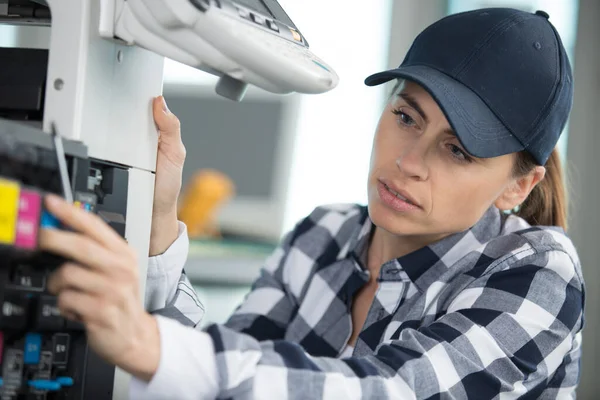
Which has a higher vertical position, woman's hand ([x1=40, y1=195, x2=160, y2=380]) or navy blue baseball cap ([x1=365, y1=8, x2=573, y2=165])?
navy blue baseball cap ([x1=365, y1=8, x2=573, y2=165])

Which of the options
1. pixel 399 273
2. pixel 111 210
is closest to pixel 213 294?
pixel 399 273

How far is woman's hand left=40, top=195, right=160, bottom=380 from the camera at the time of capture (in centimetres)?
56

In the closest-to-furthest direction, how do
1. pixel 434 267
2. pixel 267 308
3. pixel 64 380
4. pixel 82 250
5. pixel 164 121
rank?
pixel 82 250 < pixel 64 380 < pixel 164 121 < pixel 434 267 < pixel 267 308

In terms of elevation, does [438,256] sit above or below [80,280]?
below

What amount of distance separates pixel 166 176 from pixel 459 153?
0.41 m

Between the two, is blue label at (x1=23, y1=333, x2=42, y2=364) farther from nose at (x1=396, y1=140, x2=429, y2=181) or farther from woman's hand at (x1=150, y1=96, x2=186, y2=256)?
nose at (x1=396, y1=140, x2=429, y2=181)

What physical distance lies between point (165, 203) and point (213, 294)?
4.70 ft

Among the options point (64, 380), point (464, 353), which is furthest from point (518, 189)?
point (64, 380)

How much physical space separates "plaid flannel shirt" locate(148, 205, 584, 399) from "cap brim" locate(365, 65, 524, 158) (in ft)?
0.46

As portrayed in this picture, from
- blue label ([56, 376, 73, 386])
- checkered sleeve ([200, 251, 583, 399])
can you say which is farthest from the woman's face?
blue label ([56, 376, 73, 386])

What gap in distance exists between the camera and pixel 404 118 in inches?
42.6

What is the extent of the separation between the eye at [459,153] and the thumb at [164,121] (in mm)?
387

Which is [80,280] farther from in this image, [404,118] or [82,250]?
[404,118]

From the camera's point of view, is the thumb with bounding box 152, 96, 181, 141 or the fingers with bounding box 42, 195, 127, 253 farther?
the thumb with bounding box 152, 96, 181, 141
